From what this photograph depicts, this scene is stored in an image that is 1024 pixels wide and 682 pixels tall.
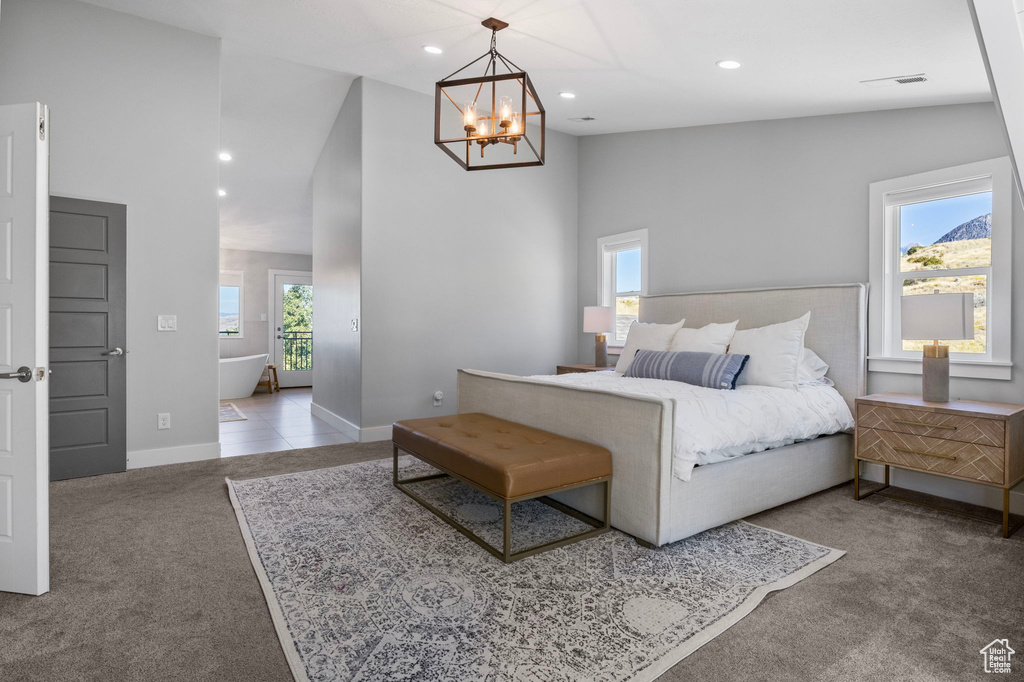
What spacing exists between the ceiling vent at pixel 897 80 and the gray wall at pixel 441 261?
10.2ft

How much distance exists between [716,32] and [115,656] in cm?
382

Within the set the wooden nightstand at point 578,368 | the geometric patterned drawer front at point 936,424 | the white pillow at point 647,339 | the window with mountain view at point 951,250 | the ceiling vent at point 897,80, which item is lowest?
the geometric patterned drawer front at point 936,424

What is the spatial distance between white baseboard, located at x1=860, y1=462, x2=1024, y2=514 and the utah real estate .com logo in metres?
1.50

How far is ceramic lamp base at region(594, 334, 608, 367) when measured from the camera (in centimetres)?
529

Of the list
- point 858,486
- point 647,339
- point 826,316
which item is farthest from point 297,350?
point 858,486

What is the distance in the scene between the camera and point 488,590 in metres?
2.06

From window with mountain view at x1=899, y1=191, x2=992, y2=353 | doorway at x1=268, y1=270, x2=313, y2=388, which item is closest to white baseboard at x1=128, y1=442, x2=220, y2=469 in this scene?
window with mountain view at x1=899, y1=191, x2=992, y2=353

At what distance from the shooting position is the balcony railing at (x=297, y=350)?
10.0 metres

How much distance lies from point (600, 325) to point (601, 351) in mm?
259

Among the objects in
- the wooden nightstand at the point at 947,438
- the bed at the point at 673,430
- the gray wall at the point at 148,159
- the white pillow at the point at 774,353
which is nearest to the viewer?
the bed at the point at 673,430

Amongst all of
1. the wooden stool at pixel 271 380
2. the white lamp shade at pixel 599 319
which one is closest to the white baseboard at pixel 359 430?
the white lamp shade at pixel 599 319

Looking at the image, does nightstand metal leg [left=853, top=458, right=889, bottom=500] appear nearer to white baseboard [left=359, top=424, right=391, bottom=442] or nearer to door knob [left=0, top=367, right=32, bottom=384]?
white baseboard [left=359, top=424, right=391, bottom=442]

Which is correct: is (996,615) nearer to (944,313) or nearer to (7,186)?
(944,313)

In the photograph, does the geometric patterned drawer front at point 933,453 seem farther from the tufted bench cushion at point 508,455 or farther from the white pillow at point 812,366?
the tufted bench cushion at point 508,455
